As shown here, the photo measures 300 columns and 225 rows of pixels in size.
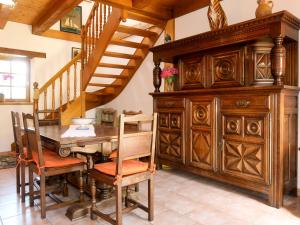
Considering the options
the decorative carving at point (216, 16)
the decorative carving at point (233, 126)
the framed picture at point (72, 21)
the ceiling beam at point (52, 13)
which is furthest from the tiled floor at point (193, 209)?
the framed picture at point (72, 21)

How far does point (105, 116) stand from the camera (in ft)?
18.3

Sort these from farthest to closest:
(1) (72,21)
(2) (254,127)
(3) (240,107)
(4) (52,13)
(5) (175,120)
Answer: (1) (72,21) < (4) (52,13) < (5) (175,120) < (3) (240,107) < (2) (254,127)

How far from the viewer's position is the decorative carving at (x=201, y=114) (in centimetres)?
292

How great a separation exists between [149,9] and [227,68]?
66.5 inches

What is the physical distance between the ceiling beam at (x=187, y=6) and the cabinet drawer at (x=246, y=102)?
5.62 ft

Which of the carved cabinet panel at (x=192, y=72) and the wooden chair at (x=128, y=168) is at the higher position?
the carved cabinet panel at (x=192, y=72)

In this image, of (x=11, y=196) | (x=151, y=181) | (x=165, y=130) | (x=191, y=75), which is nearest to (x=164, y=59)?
(x=191, y=75)

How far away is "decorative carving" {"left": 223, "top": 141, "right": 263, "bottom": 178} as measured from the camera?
2.43 m

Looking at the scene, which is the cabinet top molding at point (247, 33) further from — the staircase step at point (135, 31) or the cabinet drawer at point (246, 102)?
the staircase step at point (135, 31)

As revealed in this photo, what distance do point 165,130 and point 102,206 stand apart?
1.50 metres

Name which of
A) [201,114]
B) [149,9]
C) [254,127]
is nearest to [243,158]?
[254,127]

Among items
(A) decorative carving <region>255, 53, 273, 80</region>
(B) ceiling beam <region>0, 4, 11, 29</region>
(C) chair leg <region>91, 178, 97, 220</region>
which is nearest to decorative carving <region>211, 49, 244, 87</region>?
(A) decorative carving <region>255, 53, 273, 80</region>

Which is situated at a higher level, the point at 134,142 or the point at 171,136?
the point at 134,142

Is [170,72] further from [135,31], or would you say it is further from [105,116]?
[105,116]
